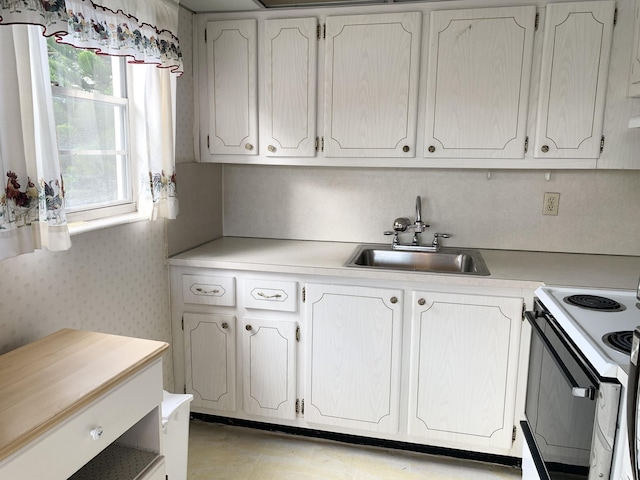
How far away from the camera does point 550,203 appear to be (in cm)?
249

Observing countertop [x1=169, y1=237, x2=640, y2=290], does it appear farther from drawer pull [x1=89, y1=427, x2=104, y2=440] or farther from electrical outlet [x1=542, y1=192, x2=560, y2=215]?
drawer pull [x1=89, y1=427, x2=104, y2=440]

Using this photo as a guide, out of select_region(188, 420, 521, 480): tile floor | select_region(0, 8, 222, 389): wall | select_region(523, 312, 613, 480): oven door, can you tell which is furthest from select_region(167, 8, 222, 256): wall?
select_region(523, 312, 613, 480): oven door

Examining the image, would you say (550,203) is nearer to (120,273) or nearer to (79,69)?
(120,273)

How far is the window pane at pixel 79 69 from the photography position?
5.27 feet

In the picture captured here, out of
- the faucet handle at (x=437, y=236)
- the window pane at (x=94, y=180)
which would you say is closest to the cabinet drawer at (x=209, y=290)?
the window pane at (x=94, y=180)

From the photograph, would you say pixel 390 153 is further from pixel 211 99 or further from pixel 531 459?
pixel 531 459

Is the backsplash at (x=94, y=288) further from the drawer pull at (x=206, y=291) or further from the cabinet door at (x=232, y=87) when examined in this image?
the cabinet door at (x=232, y=87)

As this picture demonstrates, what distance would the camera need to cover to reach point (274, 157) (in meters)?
2.45

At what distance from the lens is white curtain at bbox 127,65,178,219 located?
1959 millimetres

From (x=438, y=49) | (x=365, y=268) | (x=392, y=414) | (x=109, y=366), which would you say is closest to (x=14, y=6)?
(x=109, y=366)

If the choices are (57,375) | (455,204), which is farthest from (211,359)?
(455,204)

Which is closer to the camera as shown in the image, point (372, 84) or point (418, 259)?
point (372, 84)

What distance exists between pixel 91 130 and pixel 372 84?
1.22 metres

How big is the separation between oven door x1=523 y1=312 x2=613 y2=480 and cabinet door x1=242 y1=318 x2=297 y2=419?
1008 mm
